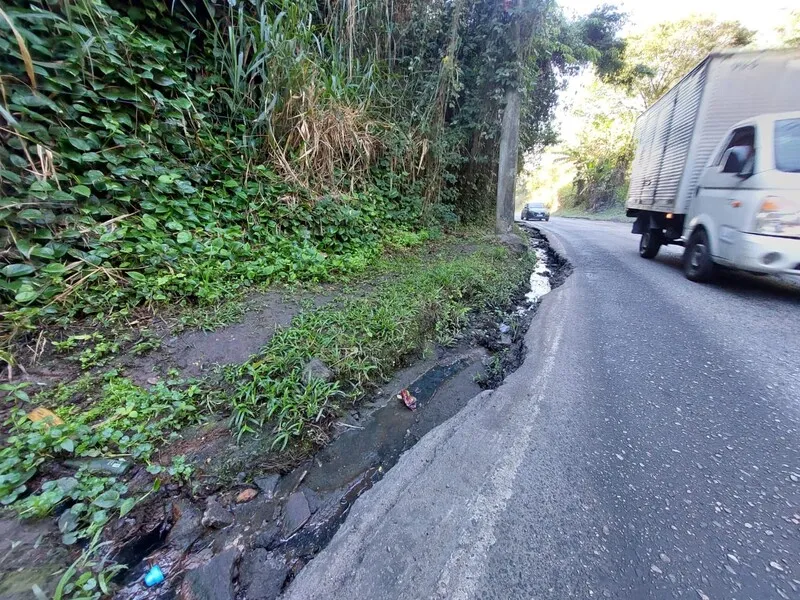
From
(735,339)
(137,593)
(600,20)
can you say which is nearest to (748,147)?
(735,339)

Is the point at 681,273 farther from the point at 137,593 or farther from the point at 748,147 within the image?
the point at 137,593

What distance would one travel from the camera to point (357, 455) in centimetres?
197

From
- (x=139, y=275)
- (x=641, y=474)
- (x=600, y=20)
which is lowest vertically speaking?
(x=641, y=474)

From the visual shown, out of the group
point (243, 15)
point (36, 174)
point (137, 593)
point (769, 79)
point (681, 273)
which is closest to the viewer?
point (137, 593)

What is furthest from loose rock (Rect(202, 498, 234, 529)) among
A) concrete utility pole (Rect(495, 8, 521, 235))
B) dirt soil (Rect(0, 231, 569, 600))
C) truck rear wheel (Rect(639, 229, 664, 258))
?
truck rear wheel (Rect(639, 229, 664, 258))

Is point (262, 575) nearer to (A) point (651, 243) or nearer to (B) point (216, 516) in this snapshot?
(B) point (216, 516)

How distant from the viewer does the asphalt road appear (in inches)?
48.8

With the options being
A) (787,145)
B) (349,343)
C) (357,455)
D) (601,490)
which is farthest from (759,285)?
(357,455)

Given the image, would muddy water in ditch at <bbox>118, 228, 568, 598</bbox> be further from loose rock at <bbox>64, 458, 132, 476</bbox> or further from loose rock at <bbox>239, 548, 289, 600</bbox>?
loose rock at <bbox>64, 458, 132, 476</bbox>

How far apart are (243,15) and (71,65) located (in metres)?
2.00

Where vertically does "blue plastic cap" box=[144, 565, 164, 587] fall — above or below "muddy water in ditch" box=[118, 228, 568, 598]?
above

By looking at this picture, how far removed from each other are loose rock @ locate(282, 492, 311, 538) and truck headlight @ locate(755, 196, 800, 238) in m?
5.17

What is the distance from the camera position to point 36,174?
2.37m

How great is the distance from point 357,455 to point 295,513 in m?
0.45
